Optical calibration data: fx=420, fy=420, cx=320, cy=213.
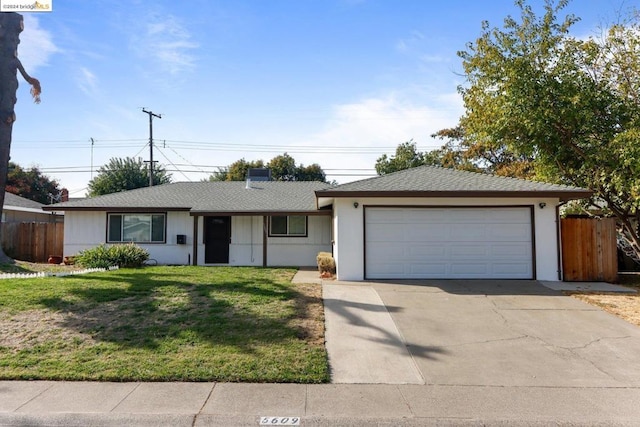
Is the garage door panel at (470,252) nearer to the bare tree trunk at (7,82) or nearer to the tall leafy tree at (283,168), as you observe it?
the bare tree trunk at (7,82)

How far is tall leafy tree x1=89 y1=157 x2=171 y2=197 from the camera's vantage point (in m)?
31.3

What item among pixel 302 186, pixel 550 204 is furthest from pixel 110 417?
pixel 302 186

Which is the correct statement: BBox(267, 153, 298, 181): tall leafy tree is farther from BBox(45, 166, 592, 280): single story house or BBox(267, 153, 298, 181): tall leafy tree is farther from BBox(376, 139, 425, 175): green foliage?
BBox(45, 166, 592, 280): single story house

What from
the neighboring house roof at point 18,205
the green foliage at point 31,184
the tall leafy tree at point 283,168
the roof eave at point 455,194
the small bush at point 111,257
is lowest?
the small bush at point 111,257

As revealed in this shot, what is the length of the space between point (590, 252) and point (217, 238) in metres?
12.6

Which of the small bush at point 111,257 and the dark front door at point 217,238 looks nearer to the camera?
the small bush at point 111,257

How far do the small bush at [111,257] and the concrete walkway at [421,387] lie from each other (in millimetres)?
8757

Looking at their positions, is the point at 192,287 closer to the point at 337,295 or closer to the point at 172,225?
the point at 337,295

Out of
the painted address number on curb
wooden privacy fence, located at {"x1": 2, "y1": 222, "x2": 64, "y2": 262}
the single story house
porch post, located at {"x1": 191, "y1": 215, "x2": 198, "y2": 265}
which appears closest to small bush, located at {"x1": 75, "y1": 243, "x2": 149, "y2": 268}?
porch post, located at {"x1": 191, "y1": 215, "x2": 198, "y2": 265}

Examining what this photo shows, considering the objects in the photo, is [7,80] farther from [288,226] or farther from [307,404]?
[307,404]

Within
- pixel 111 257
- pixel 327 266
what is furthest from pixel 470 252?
pixel 111 257

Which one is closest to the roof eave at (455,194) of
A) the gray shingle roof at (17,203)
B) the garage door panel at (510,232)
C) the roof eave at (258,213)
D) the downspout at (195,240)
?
the garage door panel at (510,232)

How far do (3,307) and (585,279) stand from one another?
1378 cm

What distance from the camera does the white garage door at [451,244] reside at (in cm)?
1179
